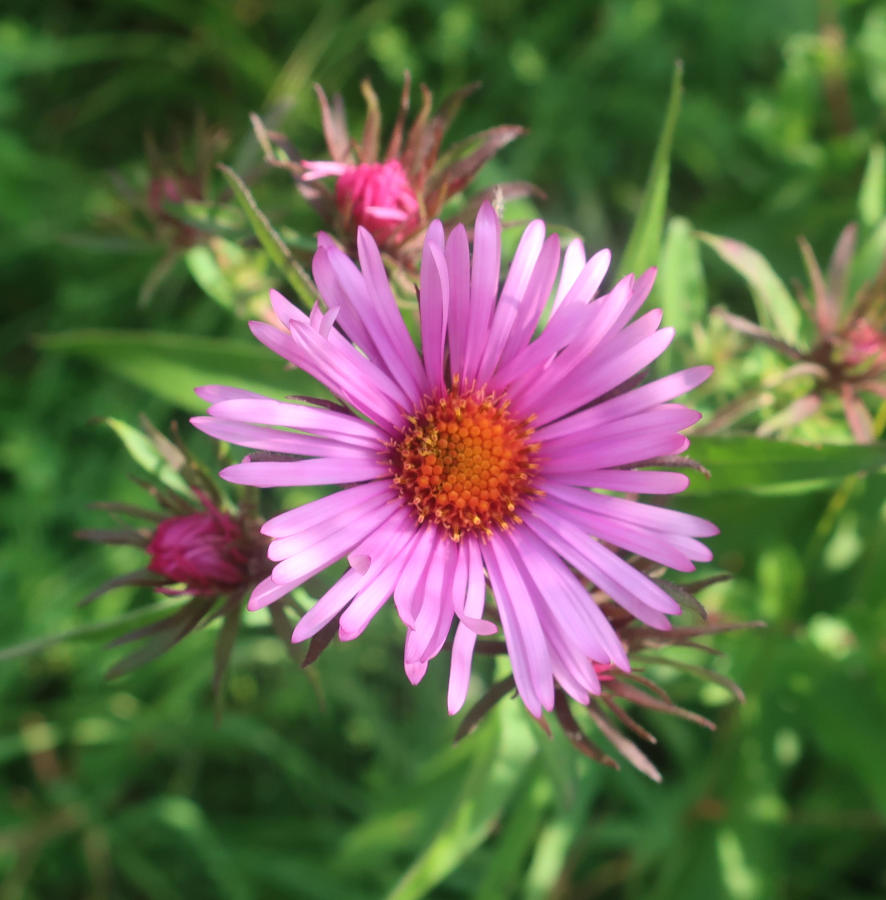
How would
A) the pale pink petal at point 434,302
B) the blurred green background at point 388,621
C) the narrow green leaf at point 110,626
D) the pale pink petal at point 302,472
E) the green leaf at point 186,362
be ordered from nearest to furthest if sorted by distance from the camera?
the pale pink petal at point 302,472 < the pale pink petal at point 434,302 < the narrow green leaf at point 110,626 < the green leaf at point 186,362 < the blurred green background at point 388,621

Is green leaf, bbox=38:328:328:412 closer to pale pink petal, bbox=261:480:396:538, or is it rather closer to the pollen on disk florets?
the pollen on disk florets

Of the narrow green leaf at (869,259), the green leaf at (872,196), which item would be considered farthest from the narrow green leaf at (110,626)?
the green leaf at (872,196)

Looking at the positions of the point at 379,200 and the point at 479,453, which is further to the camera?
the point at 479,453

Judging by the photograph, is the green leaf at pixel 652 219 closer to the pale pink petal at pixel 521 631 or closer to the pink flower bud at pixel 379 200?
the pink flower bud at pixel 379 200

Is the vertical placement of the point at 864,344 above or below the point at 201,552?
above

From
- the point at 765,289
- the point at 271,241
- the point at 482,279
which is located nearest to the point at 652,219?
the point at 765,289

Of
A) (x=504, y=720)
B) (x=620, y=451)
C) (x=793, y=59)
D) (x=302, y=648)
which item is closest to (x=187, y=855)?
(x=504, y=720)

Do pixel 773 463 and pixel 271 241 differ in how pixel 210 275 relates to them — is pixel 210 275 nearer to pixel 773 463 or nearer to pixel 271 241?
pixel 271 241
